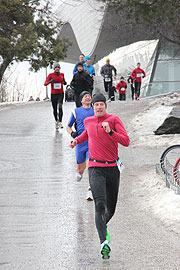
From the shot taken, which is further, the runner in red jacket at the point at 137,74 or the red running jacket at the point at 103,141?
the runner in red jacket at the point at 137,74

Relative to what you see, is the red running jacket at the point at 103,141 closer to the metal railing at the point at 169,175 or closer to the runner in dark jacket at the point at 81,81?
the metal railing at the point at 169,175

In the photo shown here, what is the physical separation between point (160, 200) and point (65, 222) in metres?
1.65

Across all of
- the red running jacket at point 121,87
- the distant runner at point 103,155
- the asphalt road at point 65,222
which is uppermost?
the distant runner at point 103,155

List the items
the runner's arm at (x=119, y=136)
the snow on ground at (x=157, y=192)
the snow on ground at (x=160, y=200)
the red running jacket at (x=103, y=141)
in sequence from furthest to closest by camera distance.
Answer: the snow on ground at (x=157, y=192) < the snow on ground at (x=160, y=200) < the red running jacket at (x=103, y=141) < the runner's arm at (x=119, y=136)

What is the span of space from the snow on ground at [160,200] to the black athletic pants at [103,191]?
107cm

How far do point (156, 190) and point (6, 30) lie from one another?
80.2 feet

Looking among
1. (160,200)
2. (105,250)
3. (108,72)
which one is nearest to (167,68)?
(108,72)

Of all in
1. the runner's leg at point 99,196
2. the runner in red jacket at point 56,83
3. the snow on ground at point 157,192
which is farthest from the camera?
the runner in red jacket at point 56,83

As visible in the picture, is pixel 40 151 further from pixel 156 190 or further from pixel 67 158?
pixel 156 190

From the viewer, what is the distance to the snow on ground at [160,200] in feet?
26.4

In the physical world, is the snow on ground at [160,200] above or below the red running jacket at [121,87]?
below

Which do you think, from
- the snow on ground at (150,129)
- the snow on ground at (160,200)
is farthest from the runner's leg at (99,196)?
the snow on ground at (150,129)

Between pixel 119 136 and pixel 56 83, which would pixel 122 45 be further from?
pixel 119 136

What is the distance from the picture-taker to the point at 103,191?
6711 mm
